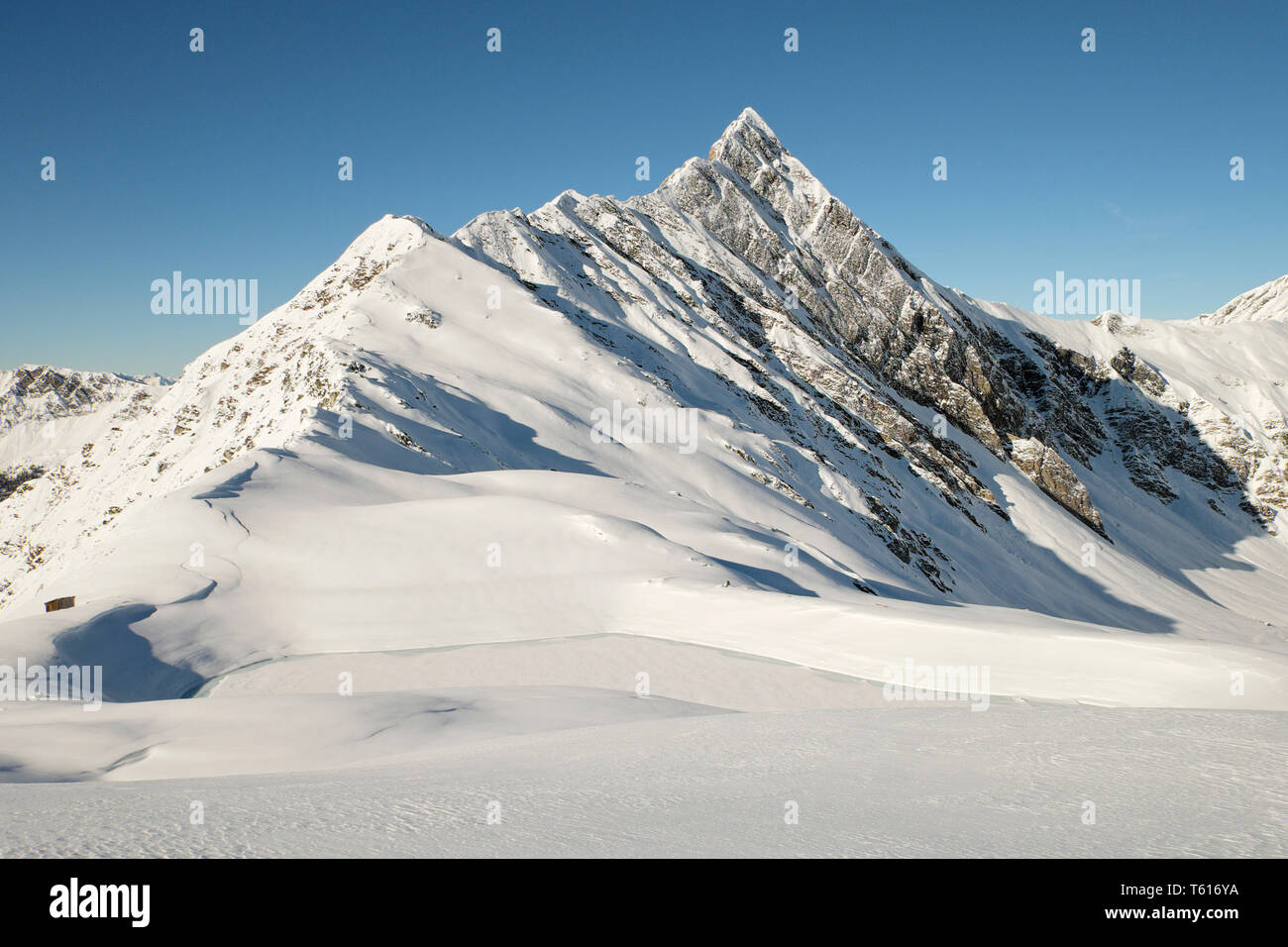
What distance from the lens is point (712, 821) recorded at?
473 centimetres

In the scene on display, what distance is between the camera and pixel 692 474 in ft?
128

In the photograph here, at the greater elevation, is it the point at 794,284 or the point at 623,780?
the point at 794,284

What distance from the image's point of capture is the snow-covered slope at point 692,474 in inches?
574

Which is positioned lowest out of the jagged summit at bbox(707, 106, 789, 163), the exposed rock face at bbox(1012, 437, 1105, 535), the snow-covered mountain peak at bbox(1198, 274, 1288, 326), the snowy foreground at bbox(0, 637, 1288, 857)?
the snowy foreground at bbox(0, 637, 1288, 857)

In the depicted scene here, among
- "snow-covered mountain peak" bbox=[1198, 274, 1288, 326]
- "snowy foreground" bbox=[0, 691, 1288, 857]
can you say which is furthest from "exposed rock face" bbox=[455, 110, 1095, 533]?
"snow-covered mountain peak" bbox=[1198, 274, 1288, 326]

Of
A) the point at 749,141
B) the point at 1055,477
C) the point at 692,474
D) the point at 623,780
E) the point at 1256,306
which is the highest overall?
the point at 749,141

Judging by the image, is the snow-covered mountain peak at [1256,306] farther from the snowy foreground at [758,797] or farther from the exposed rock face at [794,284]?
the snowy foreground at [758,797]

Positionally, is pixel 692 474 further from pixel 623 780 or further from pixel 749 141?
pixel 749 141

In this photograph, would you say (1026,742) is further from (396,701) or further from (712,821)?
(396,701)

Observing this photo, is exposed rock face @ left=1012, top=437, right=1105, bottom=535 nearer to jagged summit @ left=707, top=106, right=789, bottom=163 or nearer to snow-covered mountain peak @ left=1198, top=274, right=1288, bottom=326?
jagged summit @ left=707, top=106, right=789, bottom=163

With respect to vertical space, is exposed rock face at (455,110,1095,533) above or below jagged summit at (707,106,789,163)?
below

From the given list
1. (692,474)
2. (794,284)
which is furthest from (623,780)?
(794,284)

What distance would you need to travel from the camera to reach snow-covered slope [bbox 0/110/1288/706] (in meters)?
14.6

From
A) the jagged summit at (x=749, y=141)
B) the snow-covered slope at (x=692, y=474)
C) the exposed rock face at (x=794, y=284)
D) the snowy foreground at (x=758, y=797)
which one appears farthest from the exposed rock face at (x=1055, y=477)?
the snowy foreground at (x=758, y=797)
